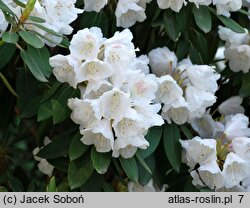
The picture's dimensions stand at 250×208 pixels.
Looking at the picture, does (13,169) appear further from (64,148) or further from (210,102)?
(210,102)

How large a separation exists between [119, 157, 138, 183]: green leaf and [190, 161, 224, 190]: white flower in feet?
0.70

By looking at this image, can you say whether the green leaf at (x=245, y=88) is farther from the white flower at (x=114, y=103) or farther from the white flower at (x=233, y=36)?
the white flower at (x=114, y=103)

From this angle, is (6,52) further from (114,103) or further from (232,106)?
(232,106)

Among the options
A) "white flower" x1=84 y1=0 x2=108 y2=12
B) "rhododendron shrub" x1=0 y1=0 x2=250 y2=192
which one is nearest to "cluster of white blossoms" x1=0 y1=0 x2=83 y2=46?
"rhododendron shrub" x1=0 y1=0 x2=250 y2=192

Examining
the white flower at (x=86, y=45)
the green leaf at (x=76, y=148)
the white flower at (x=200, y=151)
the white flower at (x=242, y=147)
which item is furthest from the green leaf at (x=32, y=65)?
the white flower at (x=242, y=147)

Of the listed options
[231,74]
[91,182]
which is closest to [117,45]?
[91,182]

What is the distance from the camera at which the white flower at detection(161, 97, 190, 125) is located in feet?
6.18

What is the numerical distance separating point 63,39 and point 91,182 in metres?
0.43

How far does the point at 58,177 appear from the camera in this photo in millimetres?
2422

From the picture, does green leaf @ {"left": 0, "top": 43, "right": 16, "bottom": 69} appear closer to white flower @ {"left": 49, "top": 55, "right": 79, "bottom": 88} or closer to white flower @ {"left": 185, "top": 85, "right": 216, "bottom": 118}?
white flower @ {"left": 49, "top": 55, "right": 79, "bottom": 88}

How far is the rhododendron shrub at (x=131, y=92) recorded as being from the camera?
1682mm

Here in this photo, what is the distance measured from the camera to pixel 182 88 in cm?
194

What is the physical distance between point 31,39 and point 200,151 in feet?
A: 2.01

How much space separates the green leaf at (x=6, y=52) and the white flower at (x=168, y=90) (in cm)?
45
